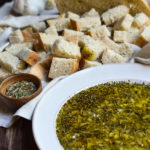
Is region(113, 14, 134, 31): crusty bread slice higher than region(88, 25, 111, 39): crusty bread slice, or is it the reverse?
region(113, 14, 134, 31): crusty bread slice

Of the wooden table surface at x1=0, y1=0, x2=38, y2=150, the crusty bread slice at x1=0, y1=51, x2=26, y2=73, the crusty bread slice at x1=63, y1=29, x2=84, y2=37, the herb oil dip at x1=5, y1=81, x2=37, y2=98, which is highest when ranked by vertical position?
the crusty bread slice at x1=63, y1=29, x2=84, y2=37

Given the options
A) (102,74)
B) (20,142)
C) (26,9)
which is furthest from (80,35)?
(20,142)

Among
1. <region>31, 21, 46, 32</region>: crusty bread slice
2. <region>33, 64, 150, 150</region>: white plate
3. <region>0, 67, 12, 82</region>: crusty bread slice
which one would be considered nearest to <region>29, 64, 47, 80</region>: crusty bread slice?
<region>0, 67, 12, 82</region>: crusty bread slice

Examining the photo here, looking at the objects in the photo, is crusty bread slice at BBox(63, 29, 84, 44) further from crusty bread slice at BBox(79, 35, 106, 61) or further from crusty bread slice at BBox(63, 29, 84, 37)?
crusty bread slice at BBox(79, 35, 106, 61)

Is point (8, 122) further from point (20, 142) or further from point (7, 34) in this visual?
point (7, 34)

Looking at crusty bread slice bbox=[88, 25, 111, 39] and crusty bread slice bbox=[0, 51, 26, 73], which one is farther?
crusty bread slice bbox=[88, 25, 111, 39]

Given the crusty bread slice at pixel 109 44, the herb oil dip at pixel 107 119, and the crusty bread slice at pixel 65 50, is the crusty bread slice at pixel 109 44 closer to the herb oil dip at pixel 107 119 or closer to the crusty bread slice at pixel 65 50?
the crusty bread slice at pixel 65 50

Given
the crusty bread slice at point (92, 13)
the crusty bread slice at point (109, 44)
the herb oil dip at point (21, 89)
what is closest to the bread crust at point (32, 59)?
the herb oil dip at point (21, 89)
